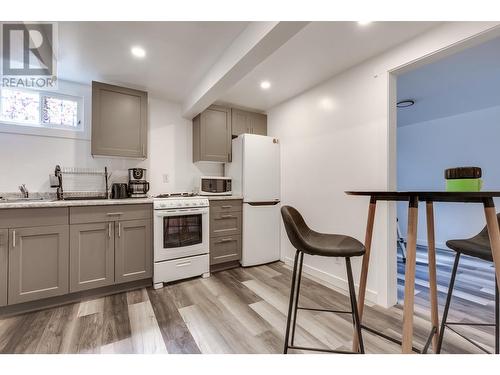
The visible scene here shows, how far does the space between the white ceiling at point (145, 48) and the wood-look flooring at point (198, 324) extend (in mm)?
2278

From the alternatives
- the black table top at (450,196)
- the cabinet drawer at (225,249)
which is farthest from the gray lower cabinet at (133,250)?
the black table top at (450,196)

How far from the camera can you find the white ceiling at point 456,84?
210cm

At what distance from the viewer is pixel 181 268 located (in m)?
2.48

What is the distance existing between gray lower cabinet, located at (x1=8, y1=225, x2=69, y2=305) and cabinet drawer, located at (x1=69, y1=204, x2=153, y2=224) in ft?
0.41

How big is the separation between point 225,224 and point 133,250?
1.08 metres

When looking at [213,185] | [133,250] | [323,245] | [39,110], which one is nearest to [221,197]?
[213,185]

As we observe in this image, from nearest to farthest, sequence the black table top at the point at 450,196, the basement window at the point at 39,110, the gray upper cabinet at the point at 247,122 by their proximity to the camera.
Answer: the black table top at the point at 450,196 → the basement window at the point at 39,110 → the gray upper cabinet at the point at 247,122

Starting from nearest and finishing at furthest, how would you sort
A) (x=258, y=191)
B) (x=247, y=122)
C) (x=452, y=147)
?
(x=258, y=191)
(x=247, y=122)
(x=452, y=147)

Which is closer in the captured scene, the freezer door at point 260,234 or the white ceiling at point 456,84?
the white ceiling at point 456,84

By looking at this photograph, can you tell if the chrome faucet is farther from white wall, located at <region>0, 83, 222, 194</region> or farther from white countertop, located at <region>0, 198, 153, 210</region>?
white countertop, located at <region>0, 198, 153, 210</region>

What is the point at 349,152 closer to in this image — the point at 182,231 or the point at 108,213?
the point at 182,231

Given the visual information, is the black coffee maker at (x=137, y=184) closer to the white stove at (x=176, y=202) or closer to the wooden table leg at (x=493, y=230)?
the white stove at (x=176, y=202)

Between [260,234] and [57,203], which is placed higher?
[57,203]

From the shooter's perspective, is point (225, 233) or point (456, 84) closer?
point (456, 84)
